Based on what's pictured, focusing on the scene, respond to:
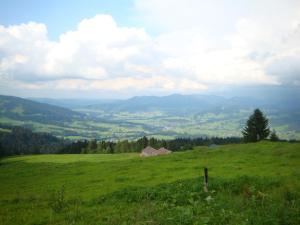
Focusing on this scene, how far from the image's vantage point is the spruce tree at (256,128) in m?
90.0

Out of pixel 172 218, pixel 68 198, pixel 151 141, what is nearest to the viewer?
pixel 172 218

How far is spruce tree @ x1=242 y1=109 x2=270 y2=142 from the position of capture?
9000 centimetres

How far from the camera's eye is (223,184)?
21.5 metres

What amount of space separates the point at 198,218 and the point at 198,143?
147777 mm

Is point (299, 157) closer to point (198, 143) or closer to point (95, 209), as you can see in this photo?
point (95, 209)

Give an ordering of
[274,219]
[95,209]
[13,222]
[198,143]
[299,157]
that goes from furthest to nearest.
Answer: [198,143] → [299,157] → [95,209] → [13,222] → [274,219]

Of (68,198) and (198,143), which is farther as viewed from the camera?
(198,143)

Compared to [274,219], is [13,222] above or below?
below

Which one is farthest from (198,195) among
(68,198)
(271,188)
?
(68,198)

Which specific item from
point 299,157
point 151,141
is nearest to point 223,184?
point 299,157

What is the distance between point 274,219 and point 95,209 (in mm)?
10341

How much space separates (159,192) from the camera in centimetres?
1991

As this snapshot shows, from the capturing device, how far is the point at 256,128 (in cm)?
9025

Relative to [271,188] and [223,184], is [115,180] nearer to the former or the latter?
[223,184]
